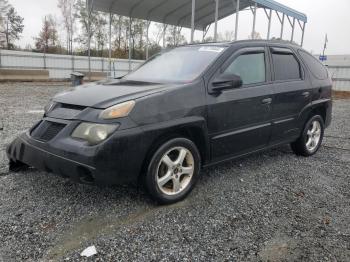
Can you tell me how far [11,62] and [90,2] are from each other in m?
8.77

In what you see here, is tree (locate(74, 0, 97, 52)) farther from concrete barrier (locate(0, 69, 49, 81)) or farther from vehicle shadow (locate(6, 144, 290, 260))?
vehicle shadow (locate(6, 144, 290, 260))

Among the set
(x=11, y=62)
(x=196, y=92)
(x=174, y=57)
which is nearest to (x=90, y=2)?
(x=11, y=62)

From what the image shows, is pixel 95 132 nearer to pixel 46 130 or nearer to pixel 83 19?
pixel 46 130

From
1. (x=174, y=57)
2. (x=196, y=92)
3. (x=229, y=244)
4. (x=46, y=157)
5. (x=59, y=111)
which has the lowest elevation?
(x=229, y=244)

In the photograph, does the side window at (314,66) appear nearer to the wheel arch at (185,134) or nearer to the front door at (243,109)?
the front door at (243,109)

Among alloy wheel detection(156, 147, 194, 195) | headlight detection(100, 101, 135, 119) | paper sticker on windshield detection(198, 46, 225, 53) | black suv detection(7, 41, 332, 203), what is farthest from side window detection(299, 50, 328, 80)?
headlight detection(100, 101, 135, 119)

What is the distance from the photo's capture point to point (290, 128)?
462 centimetres

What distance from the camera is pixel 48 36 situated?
1697 inches

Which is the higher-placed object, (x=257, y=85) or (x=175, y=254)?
A: (x=257, y=85)

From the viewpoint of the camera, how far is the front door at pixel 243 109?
3524 mm

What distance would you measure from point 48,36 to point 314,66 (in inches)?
1751

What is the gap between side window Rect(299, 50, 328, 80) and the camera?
504cm

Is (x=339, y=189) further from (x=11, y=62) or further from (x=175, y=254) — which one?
(x=11, y=62)

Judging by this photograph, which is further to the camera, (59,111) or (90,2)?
(90,2)
